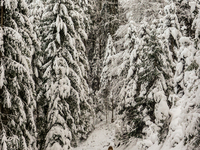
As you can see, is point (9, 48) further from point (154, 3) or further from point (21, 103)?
point (154, 3)

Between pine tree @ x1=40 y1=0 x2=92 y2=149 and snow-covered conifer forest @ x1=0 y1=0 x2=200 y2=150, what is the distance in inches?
2.4

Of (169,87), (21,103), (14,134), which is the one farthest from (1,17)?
(169,87)

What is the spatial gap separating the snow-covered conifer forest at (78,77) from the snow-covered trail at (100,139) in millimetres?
5372

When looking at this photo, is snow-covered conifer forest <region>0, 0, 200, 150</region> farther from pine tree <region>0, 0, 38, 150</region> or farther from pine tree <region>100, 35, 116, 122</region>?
pine tree <region>100, 35, 116, 122</region>

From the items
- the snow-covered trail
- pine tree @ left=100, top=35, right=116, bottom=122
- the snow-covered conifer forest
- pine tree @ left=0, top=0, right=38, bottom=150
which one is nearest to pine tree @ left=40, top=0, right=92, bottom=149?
the snow-covered conifer forest

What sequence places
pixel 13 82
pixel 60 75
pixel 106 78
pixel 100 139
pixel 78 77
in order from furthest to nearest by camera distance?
pixel 106 78, pixel 100 139, pixel 78 77, pixel 60 75, pixel 13 82

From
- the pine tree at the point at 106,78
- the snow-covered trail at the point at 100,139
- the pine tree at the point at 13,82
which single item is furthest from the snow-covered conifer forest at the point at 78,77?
the pine tree at the point at 106,78

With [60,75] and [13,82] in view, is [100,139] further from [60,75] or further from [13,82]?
[13,82]

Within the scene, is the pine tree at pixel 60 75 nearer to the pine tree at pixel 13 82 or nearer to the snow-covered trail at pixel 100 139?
the pine tree at pixel 13 82

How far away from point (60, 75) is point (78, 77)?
4.35 ft

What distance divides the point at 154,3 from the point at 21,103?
12.4 m

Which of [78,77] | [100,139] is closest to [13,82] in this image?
[78,77]

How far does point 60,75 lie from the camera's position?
46.0 feet

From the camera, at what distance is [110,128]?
2692cm
